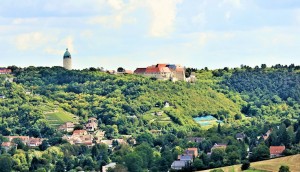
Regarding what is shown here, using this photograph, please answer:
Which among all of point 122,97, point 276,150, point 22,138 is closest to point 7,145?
point 22,138

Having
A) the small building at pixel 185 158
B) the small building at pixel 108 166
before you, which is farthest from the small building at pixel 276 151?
the small building at pixel 108 166

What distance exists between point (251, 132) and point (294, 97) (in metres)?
37.7

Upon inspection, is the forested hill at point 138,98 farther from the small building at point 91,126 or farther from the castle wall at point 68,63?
the castle wall at point 68,63

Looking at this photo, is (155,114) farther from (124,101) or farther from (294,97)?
(294,97)

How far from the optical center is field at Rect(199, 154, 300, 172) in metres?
71.7

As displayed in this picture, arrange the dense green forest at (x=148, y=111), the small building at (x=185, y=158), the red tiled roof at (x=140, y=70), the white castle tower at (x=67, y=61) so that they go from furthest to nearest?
the white castle tower at (x=67, y=61) < the red tiled roof at (x=140, y=70) < the dense green forest at (x=148, y=111) < the small building at (x=185, y=158)

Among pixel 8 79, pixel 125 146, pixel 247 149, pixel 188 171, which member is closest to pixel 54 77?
pixel 8 79

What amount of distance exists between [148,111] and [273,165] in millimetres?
51905

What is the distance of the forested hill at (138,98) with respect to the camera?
11838 centimetres

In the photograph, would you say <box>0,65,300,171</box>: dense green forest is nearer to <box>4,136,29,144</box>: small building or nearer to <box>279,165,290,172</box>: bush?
<box>4,136,29,144</box>: small building

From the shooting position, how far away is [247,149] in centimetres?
9031

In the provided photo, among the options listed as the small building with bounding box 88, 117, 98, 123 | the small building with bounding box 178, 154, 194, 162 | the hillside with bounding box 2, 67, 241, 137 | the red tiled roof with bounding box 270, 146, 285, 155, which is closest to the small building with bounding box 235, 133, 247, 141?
the small building with bounding box 178, 154, 194, 162

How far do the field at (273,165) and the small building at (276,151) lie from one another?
217 centimetres

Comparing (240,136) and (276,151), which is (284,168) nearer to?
(276,151)
